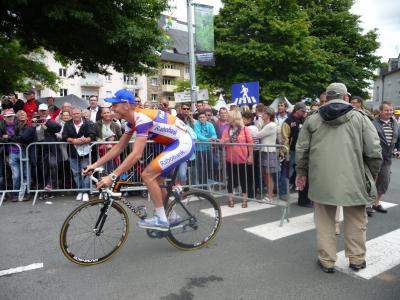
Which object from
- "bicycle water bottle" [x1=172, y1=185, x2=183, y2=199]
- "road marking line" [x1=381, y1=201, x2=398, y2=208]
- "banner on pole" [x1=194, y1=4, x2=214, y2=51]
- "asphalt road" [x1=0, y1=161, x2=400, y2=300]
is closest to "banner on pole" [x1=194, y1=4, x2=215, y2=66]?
"banner on pole" [x1=194, y1=4, x2=214, y2=51]

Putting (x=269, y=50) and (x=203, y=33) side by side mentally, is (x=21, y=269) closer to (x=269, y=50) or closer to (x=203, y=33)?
(x=203, y=33)

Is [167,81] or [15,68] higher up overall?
[167,81]

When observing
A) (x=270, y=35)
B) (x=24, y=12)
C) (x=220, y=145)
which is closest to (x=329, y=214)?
(x=220, y=145)

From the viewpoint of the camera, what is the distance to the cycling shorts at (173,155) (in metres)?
4.41

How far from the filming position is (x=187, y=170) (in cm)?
816

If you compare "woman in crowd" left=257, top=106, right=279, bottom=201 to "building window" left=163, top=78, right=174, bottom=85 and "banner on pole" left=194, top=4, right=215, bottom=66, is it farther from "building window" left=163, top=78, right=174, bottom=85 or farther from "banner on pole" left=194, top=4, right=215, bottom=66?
"building window" left=163, top=78, right=174, bottom=85

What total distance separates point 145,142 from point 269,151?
9.53 feet

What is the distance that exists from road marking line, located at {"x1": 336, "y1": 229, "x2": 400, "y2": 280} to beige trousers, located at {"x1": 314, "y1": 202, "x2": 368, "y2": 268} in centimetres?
15

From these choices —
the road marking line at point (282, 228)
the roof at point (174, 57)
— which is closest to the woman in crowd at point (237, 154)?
the road marking line at point (282, 228)

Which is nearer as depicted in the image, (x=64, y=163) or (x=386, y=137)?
(x=386, y=137)

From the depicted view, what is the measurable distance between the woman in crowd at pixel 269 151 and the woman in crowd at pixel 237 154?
0.85ft

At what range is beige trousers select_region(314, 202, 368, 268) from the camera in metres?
4.12

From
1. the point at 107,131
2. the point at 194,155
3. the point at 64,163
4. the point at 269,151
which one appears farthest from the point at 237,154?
the point at 64,163

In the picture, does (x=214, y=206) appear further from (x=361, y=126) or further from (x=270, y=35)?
(x=270, y=35)
